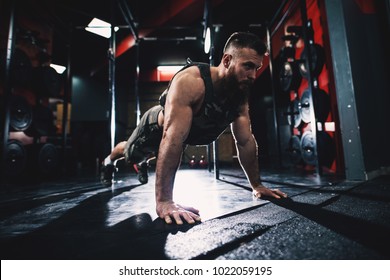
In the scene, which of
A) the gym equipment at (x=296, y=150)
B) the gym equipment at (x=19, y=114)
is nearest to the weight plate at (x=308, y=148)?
the gym equipment at (x=296, y=150)

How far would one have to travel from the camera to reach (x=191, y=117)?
107 cm

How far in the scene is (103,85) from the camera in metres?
6.93

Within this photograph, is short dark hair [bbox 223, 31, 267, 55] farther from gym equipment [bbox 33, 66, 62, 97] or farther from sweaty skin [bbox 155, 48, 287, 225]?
gym equipment [bbox 33, 66, 62, 97]

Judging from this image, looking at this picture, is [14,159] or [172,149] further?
[14,159]

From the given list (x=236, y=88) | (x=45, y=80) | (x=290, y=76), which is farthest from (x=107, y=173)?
(x=290, y=76)

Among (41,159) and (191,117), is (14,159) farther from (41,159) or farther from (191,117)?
(191,117)

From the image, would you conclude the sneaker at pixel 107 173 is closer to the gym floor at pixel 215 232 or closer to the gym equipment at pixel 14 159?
the gym floor at pixel 215 232

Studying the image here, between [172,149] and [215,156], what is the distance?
1.57 metres

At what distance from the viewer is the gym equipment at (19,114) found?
3.05 metres

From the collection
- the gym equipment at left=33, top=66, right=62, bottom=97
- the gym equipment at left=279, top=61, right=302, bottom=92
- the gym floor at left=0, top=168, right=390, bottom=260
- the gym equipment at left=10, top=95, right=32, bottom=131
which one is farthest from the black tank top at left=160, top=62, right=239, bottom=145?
the gym equipment at left=33, top=66, right=62, bottom=97

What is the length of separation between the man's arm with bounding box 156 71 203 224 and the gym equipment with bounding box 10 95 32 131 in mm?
3159

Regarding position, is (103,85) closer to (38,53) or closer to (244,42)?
(38,53)

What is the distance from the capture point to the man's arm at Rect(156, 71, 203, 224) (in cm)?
94
